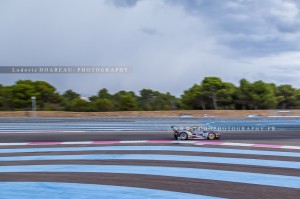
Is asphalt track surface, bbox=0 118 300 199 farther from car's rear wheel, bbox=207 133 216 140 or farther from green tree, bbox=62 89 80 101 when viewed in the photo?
green tree, bbox=62 89 80 101

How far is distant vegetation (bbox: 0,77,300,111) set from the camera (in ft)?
125

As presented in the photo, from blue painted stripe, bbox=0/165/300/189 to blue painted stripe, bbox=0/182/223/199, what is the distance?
1.06m

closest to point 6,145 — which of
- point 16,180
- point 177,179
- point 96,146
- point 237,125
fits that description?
point 96,146

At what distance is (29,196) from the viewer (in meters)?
4.59

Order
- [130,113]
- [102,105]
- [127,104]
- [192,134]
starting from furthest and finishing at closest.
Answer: [127,104], [102,105], [130,113], [192,134]

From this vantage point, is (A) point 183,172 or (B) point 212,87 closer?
(A) point 183,172

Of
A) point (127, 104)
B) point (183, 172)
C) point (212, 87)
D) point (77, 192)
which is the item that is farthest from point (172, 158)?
point (212, 87)

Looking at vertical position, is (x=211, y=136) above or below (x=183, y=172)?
above

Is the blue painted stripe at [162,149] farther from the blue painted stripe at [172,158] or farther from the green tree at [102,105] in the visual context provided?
the green tree at [102,105]

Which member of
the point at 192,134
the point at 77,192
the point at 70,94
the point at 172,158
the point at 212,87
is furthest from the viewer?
the point at 70,94

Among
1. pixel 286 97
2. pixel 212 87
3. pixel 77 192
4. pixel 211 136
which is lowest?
pixel 77 192

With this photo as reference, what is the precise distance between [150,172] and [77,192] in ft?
5.44

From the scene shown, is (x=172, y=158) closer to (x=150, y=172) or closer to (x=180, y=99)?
(x=150, y=172)

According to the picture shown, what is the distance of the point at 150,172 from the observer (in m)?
6.03
